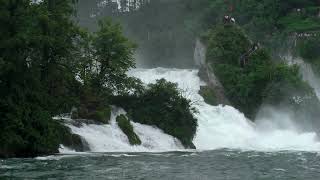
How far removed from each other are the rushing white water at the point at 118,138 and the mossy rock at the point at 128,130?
30 cm

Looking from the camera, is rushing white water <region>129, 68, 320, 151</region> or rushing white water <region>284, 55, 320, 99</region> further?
rushing white water <region>284, 55, 320, 99</region>

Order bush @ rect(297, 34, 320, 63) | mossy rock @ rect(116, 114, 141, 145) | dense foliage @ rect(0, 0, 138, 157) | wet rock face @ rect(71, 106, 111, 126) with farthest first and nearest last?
1. bush @ rect(297, 34, 320, 63)
2. wet rock face @ rect(71, 106, 111, 126)
3. mossy rock @ rect(116, 114, 141, 145)
4. dense foliage @ rect(0, 0, 138, 157)

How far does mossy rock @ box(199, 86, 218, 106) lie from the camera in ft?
236

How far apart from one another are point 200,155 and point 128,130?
22.7 ft

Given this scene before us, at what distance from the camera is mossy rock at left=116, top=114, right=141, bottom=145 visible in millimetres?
51469

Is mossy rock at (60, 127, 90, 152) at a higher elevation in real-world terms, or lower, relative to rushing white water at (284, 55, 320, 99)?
lower

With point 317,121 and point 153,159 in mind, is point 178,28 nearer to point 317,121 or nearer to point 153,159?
point 317,121

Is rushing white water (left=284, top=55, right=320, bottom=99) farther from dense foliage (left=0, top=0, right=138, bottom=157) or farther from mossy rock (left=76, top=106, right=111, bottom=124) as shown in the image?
mossy rock (left=76, top=106, right=111, bottom=124)

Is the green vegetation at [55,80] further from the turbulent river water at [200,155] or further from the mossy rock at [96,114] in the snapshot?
the turbulent river water at [200,155]

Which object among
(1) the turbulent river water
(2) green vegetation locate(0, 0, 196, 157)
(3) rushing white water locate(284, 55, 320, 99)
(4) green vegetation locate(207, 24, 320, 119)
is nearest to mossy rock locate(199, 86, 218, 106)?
(1) the turbulent river water

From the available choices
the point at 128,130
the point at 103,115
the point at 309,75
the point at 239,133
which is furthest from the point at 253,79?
the point at 103,115

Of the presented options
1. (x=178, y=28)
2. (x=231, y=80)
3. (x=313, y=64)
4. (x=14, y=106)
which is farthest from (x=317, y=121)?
(x=178, y=28)

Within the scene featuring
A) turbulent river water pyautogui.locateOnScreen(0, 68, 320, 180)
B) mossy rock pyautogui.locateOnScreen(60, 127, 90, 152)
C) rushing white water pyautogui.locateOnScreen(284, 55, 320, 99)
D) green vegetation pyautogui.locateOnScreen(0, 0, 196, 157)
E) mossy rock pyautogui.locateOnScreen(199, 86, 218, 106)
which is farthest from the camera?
rushing white water pyautogui.locateOnScreen(284, 55, 320, 99)

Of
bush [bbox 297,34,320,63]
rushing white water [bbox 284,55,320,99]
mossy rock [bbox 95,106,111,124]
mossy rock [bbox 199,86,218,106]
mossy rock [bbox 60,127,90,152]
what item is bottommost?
mossy rock [bbox 60,127,90,152]
